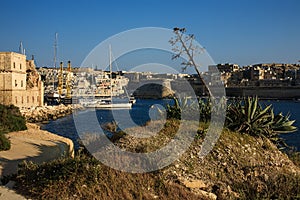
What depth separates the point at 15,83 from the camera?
1956 inches

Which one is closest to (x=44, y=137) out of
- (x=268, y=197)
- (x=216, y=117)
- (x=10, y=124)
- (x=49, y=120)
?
(x=10, y=124)

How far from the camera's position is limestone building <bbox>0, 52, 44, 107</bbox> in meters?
47.9

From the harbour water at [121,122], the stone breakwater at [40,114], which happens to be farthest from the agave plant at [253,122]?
the stone breakwater at [40,114]

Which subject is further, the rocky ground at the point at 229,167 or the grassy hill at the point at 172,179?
the rocky ground at the point at 229,167

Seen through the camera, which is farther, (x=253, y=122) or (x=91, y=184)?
(x=253, y=122)

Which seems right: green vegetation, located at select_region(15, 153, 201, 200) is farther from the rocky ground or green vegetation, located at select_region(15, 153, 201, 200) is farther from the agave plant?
the agave plant

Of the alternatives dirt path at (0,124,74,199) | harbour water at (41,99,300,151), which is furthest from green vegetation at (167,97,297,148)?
dirt path at (0,124,74,199)

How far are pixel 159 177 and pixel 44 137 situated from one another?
17.8 metres

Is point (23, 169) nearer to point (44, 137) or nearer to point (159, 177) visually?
point (159, 177)

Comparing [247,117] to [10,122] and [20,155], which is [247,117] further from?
[10,122]

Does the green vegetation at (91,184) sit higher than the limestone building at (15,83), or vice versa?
the limestone building at (15,83)

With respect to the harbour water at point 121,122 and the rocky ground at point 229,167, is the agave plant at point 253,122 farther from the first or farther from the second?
the harbour water at point 121,122

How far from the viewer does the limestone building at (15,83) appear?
47.9 meters

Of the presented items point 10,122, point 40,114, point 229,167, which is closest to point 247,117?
point 229,167
